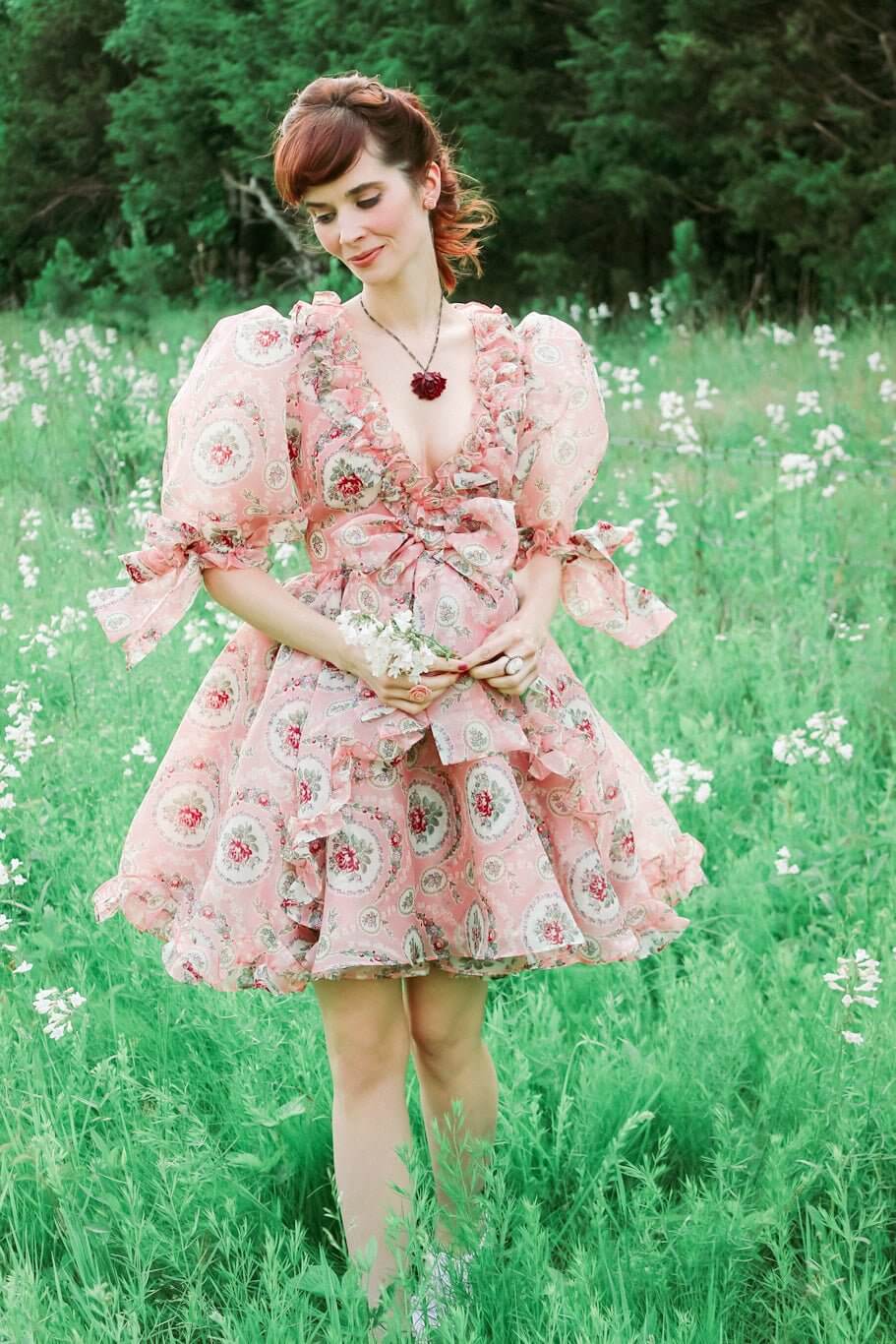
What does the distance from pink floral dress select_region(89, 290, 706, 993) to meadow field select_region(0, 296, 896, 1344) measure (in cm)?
39

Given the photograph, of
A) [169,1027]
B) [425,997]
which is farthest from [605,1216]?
[169,1027]

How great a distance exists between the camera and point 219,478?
2.42 meters

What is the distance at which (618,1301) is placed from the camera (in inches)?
93.1

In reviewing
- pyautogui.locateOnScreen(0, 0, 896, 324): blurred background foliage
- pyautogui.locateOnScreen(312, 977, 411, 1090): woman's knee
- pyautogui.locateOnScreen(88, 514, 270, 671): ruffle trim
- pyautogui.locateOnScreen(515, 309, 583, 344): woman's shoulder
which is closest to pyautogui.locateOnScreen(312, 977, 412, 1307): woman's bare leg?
pyautogui.locateOnScreen(312, 977, 411, 1090): woman's knee

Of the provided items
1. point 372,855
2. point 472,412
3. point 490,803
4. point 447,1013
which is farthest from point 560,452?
point 447,1013

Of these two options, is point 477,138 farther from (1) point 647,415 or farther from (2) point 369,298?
(2) point 369,298

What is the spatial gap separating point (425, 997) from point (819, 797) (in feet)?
6.02

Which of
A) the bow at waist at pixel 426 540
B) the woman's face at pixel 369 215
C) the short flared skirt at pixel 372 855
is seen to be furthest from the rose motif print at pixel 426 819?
the woman's face at pixel 369 215

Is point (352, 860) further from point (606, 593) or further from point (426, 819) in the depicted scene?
point (606, 593)

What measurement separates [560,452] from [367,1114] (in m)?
1.16

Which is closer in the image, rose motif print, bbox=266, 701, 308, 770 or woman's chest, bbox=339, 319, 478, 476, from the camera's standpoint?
rose motif print, bbox=266, 701, 308, 770

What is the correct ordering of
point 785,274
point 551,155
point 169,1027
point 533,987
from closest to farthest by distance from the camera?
point 169,1027, point 533,987, point 785,274, point 551,155

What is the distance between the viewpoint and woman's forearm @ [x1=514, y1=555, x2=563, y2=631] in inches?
102

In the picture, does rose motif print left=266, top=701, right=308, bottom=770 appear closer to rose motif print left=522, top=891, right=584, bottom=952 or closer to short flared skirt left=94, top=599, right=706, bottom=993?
short flared skirt left=94, top=599, right=706, bottom=993
